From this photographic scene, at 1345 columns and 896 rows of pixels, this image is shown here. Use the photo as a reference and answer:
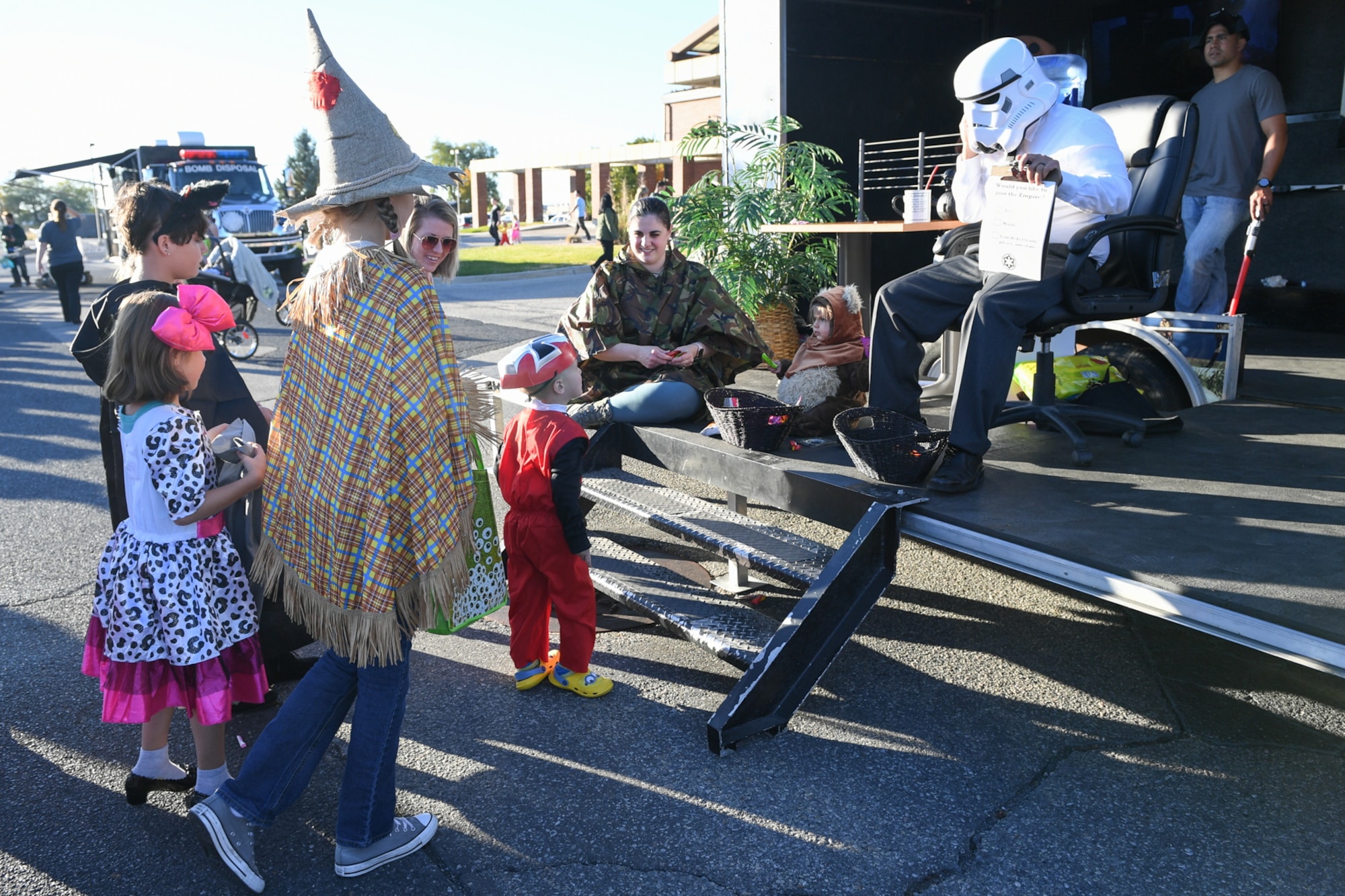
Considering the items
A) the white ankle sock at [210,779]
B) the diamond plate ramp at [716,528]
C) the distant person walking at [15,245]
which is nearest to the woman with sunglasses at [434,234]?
the diamond plate ramp at [716,528]

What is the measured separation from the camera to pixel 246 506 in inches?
Result: 121

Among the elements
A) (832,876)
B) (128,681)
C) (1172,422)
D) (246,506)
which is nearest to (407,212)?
(246,506)

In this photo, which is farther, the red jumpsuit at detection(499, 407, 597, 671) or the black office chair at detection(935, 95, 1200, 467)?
the black office chair at detection(935, 95, 1200, 467)

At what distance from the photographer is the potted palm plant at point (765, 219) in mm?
7598

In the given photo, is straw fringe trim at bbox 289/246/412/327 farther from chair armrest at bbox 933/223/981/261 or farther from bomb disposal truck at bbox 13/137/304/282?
bomb disposal truck at bbox 13/137/304/282

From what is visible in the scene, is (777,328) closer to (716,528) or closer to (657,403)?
(657,403)

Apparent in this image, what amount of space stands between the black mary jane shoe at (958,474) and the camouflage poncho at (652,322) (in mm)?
1619

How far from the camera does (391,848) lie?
255 centimetres

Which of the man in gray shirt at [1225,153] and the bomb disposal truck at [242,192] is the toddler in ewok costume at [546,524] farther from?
the bomb disposal truck at [242,192]

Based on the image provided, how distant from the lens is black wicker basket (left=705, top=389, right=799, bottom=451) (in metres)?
3.90

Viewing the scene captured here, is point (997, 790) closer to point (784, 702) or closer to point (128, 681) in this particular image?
point (784, 702)

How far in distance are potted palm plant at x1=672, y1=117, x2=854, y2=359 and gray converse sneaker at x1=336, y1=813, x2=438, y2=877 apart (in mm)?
5455

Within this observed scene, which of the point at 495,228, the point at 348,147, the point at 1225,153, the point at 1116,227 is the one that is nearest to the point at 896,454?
the point at 1116,227

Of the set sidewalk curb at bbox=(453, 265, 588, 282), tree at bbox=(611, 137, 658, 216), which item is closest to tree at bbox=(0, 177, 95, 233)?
tree at bbox=(611, 137, 658, 216)
